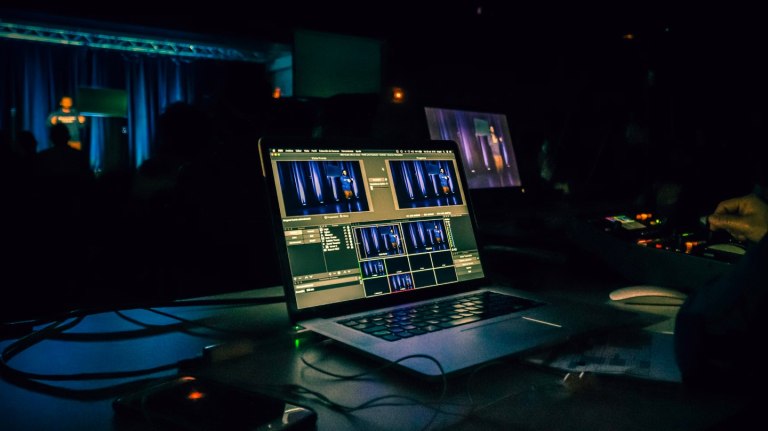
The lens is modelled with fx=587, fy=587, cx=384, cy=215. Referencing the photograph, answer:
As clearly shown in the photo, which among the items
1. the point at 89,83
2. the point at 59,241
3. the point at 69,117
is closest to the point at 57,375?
the point at 59,241

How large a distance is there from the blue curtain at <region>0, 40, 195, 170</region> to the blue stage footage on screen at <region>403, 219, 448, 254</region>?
1033 cm

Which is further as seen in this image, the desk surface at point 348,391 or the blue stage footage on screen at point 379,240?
the blue stage footage on screen at point 379,240

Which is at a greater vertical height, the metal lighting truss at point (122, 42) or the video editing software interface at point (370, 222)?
the metal lighting truss at point (122, 42)

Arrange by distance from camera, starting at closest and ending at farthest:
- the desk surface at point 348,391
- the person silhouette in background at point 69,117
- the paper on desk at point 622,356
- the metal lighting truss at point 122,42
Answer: the desk surface at point 348,391 → the paper on desk at point 622,356 → the metal lighting truss at point 122,42 → the person silhouette in background at point 69,117

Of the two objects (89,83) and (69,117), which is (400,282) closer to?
(69,117)

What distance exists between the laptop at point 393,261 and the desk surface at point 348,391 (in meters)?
0.04

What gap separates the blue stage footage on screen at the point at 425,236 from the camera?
40.9 inches

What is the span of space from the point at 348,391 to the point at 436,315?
267mm

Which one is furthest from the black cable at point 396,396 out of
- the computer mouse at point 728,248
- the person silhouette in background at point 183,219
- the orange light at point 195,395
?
the person silhouette in background at point 183,219

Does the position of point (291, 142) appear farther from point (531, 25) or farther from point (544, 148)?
point (531, 25)

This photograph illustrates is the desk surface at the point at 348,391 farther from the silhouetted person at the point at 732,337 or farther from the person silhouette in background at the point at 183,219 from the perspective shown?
the person silhouette in background at the point at 183,219

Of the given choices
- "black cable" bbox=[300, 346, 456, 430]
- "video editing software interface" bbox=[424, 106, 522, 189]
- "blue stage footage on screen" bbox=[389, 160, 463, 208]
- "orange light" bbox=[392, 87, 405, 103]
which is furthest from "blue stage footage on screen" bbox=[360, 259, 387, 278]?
"orange light" bbox=[392, 87, 405, 103]

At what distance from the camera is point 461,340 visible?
30.2 inches

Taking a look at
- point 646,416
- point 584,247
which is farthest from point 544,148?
point 646,416
